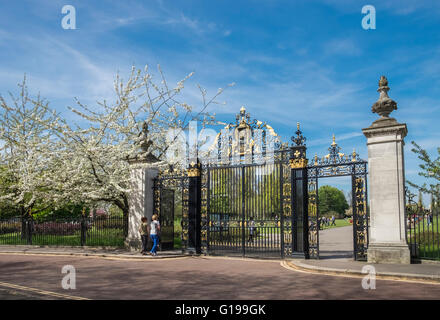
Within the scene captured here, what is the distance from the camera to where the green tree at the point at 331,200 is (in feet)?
347

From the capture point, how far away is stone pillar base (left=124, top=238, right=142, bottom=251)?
15797mm

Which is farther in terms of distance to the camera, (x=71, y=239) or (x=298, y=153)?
(x=71, y=239)

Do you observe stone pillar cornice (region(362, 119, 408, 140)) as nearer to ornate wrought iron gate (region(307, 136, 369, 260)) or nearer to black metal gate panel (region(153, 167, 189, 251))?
ornate wrought iron gate (region(307, 136, 369, 260))

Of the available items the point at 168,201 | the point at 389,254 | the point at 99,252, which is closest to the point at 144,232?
the point at 168,201

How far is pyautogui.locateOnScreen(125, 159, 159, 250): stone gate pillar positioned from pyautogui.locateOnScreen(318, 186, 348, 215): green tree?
86302mm

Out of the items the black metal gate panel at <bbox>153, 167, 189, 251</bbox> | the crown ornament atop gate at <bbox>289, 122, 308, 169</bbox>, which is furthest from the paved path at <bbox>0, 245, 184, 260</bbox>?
the crown ornament atop gate at <bbox>289, 122, 308, 169</bbox>

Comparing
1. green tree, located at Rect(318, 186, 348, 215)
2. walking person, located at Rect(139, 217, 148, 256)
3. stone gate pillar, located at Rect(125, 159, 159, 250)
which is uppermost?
stone gate pillar, located at Rect(125, 159, 159, 250)

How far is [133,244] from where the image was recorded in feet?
52.2

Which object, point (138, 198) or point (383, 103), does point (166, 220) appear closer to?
point (138, 198)

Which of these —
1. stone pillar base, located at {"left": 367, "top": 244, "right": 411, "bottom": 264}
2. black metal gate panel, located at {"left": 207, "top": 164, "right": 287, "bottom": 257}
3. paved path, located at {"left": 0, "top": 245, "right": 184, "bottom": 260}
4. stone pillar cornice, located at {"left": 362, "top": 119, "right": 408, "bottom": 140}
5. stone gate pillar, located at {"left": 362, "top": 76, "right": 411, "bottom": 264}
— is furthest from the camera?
paved path, located at {"left": 0, "top": 245, "right": 184, "bottom": 260}

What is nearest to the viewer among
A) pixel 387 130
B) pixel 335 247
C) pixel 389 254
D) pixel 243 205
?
pixel 389 254

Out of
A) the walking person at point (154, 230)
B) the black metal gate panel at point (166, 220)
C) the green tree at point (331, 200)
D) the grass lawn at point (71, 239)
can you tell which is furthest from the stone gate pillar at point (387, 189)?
the green tree at point (331, 200)

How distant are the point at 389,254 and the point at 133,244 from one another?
977 centimetres
